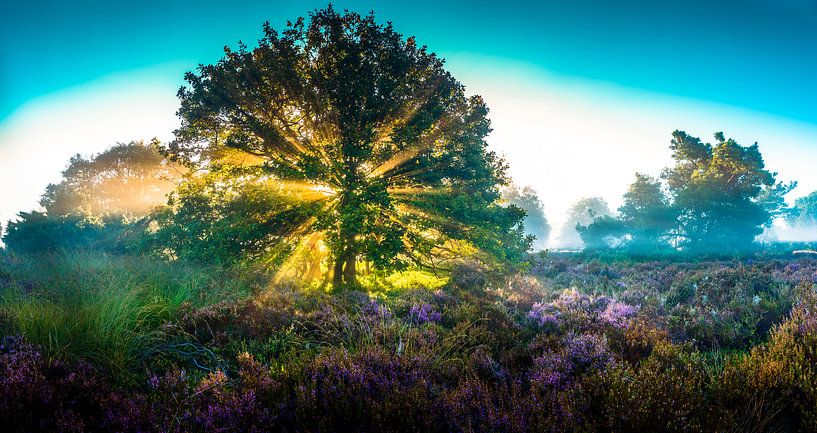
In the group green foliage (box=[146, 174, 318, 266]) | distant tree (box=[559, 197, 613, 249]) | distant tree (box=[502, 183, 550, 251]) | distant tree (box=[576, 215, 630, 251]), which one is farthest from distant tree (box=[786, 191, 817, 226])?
green foliage (box=[146, 174, 318, 266])

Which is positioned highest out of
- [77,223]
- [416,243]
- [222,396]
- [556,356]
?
[77,223]

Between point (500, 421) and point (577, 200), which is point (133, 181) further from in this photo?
point (577, 200)

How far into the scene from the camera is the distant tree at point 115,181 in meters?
33.8

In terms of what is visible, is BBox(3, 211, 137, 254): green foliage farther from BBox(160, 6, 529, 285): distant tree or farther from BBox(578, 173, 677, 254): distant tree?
BBox(578, 173, 677, 254): distant tree

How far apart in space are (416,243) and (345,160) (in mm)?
3883

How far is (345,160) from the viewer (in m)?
11.2

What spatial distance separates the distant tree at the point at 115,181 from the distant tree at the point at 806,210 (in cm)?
14870

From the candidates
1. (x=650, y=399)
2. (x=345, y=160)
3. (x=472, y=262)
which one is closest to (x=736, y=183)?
(x=472, y=262)

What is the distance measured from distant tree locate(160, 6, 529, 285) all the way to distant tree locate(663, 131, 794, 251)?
3848cm

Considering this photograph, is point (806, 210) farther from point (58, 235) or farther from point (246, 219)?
point (58, 235)

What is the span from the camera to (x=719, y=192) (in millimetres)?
35906

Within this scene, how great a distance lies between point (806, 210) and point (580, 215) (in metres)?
65.4

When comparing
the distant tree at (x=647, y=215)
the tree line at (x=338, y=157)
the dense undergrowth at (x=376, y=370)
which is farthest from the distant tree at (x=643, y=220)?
the dense undergrowth at (x=376, y=370)

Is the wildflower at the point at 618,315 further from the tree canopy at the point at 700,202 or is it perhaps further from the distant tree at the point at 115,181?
the distant tree at the point at 115,181
